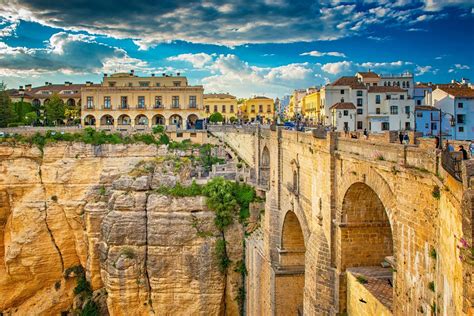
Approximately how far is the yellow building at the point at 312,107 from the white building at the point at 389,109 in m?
11.3

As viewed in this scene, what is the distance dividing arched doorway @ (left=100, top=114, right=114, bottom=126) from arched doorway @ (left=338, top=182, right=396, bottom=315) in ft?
169

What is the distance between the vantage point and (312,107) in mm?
64188

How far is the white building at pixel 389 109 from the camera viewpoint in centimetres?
4347

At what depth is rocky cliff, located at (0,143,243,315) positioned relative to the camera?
1340 inches

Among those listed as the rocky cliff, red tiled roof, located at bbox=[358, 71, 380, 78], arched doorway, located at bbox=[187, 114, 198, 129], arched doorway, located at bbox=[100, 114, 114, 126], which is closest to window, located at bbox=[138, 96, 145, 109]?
arched doorway, located at bbox=[100, 114, 114, 126]

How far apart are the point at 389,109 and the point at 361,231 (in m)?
32.7

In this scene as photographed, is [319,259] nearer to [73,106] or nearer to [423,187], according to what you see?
[423,187]

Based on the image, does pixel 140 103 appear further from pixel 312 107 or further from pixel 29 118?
pixel 312 107

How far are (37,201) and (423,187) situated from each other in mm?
39718

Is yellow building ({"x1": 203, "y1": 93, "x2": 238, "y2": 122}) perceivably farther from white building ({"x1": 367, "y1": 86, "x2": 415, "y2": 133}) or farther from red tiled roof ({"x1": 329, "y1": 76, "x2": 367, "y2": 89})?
white building ({"x1": 367, "y1": 86, "x2": 415, "y2": 133})

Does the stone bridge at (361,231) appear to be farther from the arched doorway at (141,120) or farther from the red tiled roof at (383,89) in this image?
the arched doorway at (141,120)

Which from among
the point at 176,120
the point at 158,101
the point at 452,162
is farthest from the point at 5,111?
the point at 452,162

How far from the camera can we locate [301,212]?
21.6 metres

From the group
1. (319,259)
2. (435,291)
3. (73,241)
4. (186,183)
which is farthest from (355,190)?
(73,241)
